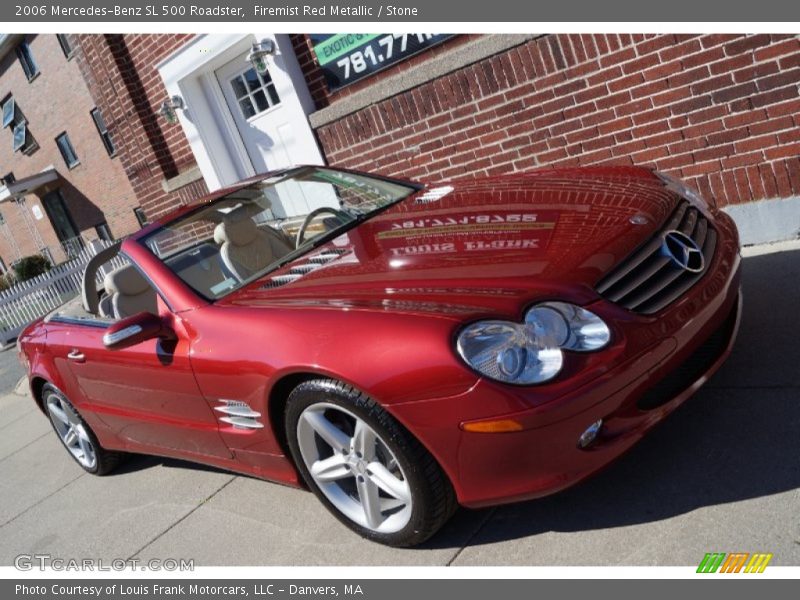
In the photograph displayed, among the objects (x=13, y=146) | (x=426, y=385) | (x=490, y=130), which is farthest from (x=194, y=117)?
(x=13, y=146)

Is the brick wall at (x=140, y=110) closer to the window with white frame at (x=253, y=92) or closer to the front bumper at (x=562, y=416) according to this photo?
the window with white frame at (x=253, y=92)

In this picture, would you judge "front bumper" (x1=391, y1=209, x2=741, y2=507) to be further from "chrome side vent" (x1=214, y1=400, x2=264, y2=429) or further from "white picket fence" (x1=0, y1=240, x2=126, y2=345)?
"white picket fence" (x1=0, y1=240, x2=126, y2=345)

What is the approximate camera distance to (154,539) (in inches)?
146

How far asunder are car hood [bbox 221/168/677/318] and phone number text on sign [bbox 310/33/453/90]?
3124 millimetres

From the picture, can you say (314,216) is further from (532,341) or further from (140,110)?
(140,110)

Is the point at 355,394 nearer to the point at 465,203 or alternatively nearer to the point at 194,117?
the point at 465,203

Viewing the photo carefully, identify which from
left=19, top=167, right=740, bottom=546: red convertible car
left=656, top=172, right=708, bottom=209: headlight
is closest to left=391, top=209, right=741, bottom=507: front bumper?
left=19, top=167, right=740, bottom=546: red convertible car

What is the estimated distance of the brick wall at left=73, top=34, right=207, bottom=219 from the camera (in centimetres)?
930

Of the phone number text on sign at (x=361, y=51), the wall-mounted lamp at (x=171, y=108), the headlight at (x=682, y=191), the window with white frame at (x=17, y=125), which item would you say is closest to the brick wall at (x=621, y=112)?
the phone number text on sign at (x=361, y=51)

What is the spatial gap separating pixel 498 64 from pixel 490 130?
0.53 m

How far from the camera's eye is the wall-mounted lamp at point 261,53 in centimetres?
738

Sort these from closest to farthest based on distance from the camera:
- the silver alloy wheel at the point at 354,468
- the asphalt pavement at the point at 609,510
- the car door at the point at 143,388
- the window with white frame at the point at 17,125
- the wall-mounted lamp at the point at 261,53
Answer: the asphalt pavement at the point at 609,510 → the silver alloy wheel at the point at 354,468 → the car door at the point at 143,388 → the wall-mounted lamp at the point at 261,53 → the window with white frame at the point at 17,125

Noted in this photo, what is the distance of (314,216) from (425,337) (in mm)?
1736

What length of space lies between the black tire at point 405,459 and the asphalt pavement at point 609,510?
0.15 metres
